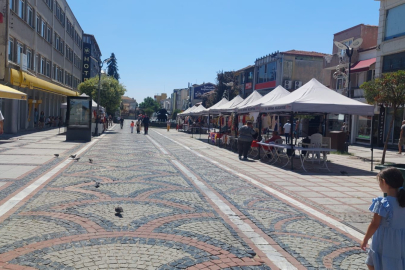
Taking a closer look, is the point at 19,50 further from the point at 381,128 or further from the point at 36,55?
the point at 381,128

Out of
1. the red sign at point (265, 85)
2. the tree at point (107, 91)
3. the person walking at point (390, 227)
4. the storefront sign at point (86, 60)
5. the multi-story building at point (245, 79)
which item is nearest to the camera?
the person walking at point (390, 227)

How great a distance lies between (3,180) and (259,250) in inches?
256

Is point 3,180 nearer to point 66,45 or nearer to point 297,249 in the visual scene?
point 297,249

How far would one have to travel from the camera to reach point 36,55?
3155 centimetres

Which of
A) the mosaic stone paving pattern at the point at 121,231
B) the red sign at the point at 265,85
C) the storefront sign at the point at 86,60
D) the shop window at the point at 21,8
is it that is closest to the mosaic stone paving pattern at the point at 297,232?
the mosaic stone paving pattern at the point at 121,231

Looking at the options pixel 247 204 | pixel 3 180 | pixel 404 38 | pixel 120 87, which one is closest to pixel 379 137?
pixel 404 38

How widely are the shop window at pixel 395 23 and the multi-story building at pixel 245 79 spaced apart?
97.5 ft

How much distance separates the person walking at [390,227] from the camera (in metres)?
3.20

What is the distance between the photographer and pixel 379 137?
2634 centimetres

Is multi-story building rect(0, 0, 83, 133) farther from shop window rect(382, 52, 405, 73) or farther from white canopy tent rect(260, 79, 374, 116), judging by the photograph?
shop window rect(382, 52, 405, 73)

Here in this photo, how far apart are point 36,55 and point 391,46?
25.6 m

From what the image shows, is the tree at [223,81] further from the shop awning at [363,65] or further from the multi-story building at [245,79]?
the shop awning at [363,65]

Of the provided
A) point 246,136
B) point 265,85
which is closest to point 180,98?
point 265,85

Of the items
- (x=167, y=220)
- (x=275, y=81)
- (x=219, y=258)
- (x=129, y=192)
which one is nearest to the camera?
(x=219, y=258)
